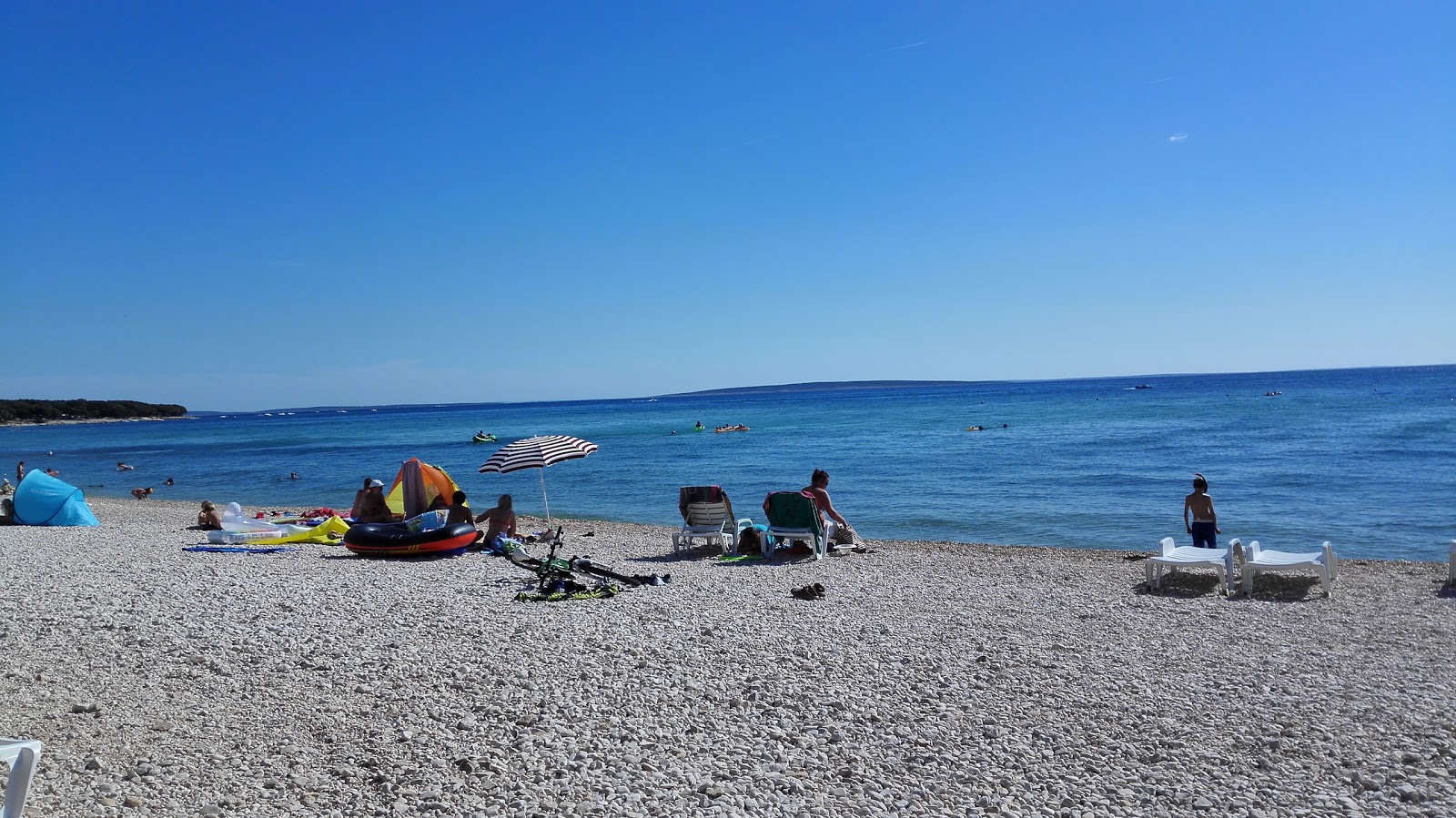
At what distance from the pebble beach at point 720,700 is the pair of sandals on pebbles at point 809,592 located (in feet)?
0.43

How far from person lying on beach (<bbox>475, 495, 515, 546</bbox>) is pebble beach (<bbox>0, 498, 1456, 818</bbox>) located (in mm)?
3265

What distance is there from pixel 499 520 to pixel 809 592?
5.40 m

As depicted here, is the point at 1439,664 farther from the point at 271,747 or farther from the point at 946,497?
the point at 946,497

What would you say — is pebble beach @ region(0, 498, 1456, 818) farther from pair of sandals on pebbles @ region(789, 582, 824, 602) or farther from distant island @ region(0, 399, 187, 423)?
distant island @ region(0, 399, 187, 423)

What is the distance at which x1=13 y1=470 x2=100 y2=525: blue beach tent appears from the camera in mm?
15766

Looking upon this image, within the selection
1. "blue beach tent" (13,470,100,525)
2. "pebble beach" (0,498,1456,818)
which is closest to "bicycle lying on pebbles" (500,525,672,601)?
"pebble beach" (0,498,1456,818)

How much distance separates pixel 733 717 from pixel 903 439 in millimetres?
41617

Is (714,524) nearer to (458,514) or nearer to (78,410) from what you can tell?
(458,514)

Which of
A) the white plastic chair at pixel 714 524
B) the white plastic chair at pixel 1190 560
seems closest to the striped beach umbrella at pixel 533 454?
the white plastic chair at pixel 714 524

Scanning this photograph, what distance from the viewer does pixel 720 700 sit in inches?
223

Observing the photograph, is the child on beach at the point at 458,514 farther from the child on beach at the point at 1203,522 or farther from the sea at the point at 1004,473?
the child on beach at the point at 1203,522

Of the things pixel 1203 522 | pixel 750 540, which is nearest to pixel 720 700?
pixel 750 540

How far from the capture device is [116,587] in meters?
8.69

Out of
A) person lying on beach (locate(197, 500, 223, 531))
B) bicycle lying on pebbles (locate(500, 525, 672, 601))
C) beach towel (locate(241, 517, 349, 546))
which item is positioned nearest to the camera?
bicycle lying on pebbles (locate(500, 525, 672, 601))
